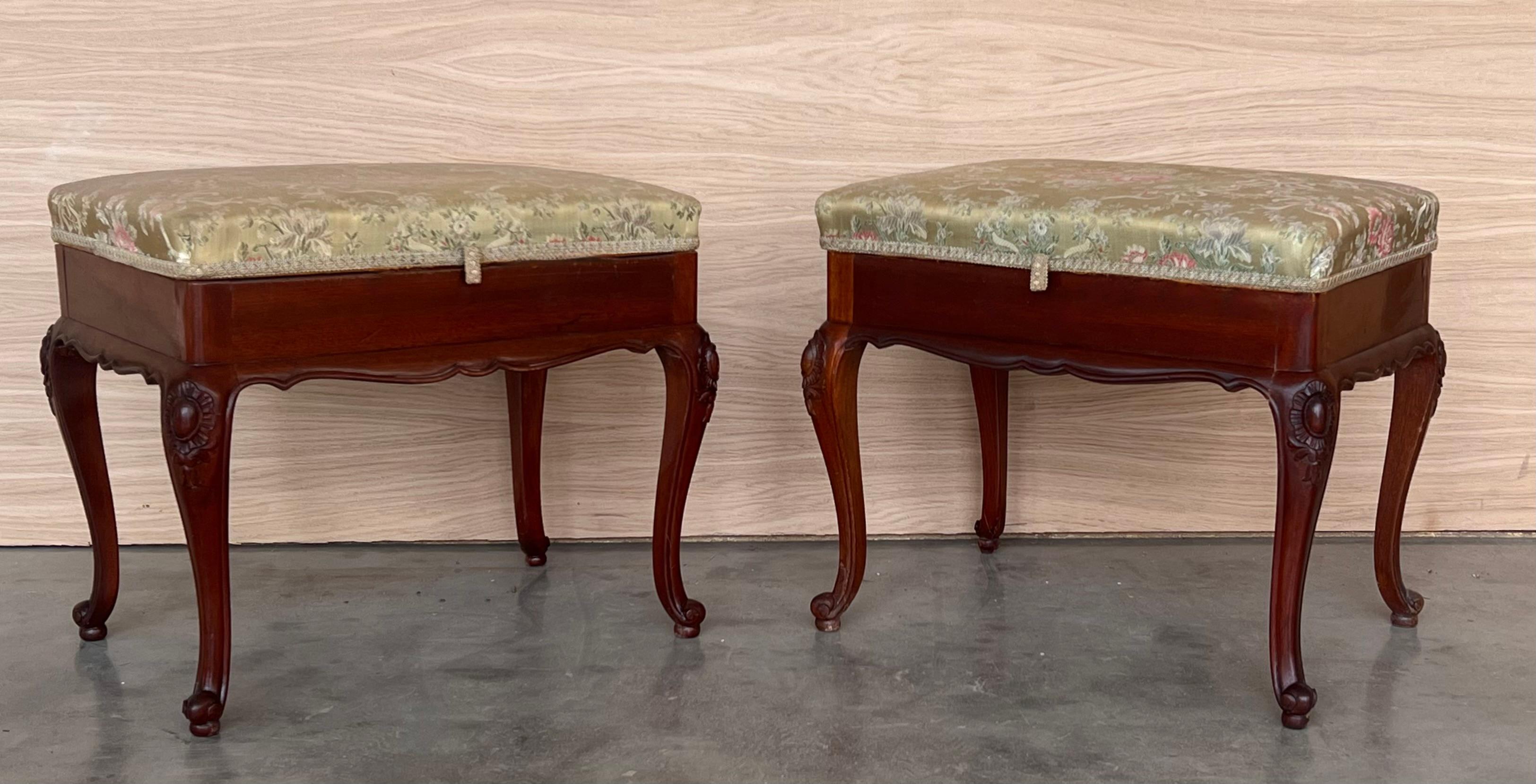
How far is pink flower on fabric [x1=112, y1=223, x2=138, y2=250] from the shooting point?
1.59 meters

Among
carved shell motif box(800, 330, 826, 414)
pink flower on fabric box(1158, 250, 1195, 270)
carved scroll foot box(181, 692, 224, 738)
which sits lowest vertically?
carved scroll foot box(181, 692, 224, 738)

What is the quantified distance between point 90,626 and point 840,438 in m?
0.97

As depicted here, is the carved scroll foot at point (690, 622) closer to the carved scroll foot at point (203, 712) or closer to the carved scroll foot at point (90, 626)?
the carved scroll foot at point (203, 712)

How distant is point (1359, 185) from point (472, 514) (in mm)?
1348

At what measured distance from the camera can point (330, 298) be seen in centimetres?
161

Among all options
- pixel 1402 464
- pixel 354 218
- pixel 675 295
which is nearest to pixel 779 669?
pixel 675 295

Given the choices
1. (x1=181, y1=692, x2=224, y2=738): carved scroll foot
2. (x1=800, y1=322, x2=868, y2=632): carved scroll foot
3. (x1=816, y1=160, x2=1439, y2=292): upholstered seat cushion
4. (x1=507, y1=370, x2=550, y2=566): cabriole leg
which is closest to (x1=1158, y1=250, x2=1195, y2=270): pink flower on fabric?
(x1=816, y1=160, x2=1439, y2=292): upholstered seat cushion

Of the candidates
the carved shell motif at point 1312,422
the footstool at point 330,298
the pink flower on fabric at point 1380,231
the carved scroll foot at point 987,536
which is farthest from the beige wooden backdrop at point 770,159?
the carved shell motif at point 1312,422

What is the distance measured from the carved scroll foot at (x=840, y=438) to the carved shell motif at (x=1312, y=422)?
538 mm

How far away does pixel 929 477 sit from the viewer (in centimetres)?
240

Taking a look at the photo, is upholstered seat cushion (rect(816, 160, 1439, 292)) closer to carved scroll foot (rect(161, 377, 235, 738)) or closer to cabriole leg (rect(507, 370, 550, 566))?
cabriole leg (rect(507, 370, 550, 566))

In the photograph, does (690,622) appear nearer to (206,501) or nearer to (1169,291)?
(206,501)

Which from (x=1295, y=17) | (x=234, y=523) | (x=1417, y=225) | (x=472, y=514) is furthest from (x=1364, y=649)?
(x=234, y=523)

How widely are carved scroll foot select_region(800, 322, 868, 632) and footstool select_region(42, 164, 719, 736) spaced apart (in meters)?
0.13
